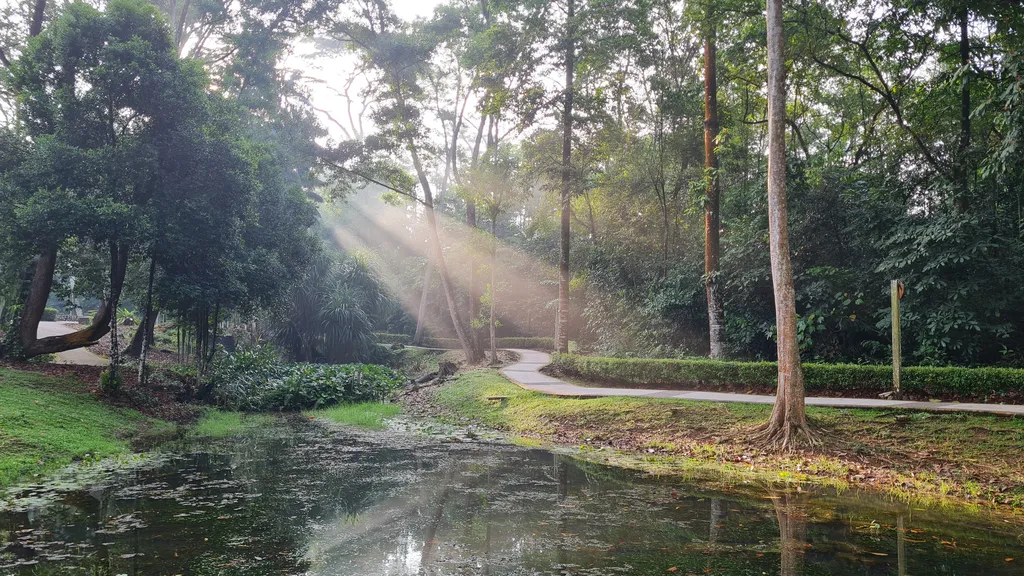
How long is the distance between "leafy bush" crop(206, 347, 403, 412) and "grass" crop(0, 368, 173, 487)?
3.10 meters

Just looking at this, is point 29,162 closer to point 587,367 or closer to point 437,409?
point 437,409

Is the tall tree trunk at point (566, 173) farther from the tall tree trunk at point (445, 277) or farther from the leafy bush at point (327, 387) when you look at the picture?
the leafy bush at point (327, 387)

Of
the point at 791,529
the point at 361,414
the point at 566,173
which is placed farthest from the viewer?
the point at 566,173

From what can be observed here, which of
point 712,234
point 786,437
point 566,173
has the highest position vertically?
point 566,173

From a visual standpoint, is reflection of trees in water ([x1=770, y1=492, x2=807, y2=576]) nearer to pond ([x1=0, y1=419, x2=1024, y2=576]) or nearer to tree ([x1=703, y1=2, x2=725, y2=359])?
pond ([x1=0, y1=419, x2=1024, y2=576])

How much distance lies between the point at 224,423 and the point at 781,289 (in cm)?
1080

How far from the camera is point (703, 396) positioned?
11680mm

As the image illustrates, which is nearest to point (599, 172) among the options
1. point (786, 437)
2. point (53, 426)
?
point (786, 437)

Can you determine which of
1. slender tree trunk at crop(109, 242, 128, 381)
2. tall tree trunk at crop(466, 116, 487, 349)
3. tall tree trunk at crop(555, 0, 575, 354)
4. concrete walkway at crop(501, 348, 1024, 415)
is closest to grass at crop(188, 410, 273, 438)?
slender tree trunk at crop(109, 242, 128, 381)

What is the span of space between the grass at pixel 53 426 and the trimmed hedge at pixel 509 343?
19.5m

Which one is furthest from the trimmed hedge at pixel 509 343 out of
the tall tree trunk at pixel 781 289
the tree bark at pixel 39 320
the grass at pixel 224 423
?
the tall tree trunk at pixel 781 289

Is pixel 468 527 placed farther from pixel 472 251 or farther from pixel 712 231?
pixel 472 251

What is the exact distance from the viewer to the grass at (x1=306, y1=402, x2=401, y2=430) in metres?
12.9

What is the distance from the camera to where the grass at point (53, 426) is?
26.2 feet
